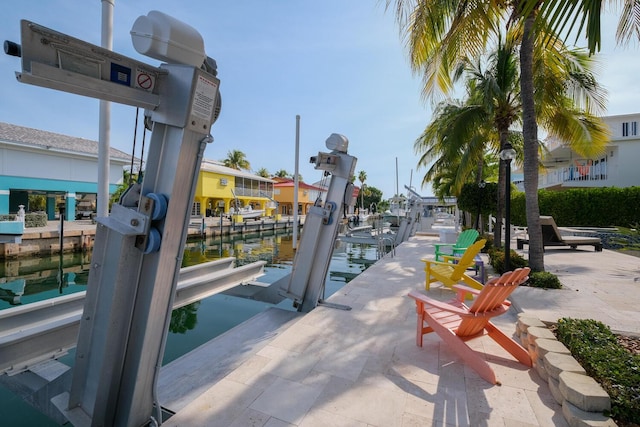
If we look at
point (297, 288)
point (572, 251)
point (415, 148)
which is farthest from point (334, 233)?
point (415, 148)

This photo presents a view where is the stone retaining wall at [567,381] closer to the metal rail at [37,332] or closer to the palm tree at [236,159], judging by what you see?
the metal rail at [37,332]

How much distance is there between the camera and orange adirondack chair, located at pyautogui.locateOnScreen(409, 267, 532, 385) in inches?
123

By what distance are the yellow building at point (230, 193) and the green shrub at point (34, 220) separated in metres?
9.48

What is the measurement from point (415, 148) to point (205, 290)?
1459 centimetres

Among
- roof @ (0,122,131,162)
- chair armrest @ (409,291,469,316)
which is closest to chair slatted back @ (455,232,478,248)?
chair armrest @ (409,291,469,316)

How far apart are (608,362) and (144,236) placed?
3735mm

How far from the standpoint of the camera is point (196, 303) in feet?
22.4

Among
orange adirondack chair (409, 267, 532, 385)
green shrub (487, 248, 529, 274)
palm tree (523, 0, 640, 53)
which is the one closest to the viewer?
palm tree (523, 0, 640, 53)

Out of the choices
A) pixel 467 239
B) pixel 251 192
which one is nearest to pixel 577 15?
pixel 467 239

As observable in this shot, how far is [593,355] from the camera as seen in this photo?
277 centimetres

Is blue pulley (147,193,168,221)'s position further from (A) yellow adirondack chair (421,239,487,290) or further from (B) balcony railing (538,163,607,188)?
(B) balcony railing (538,163,607,188)

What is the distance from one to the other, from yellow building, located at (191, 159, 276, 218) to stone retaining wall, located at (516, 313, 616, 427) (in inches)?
977

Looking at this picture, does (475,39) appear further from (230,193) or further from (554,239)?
(230,193)

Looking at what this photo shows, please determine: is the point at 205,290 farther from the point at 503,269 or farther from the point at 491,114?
the point at 491,114
